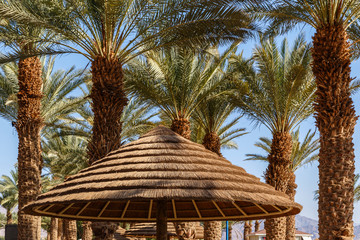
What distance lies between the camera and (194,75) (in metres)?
17.6

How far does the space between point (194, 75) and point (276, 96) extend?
3.15m

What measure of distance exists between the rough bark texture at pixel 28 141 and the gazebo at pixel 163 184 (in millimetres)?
8456

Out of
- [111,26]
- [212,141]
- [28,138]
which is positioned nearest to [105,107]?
[111,26]

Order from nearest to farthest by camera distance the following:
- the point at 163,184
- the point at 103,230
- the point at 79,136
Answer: the point at 163,184 → the point at 103,230 → the point at 79,136

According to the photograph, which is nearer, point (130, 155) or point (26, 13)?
point (130, 155)

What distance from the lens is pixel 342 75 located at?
11461 millimetres

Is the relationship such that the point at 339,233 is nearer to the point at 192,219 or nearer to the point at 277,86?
the point at 192,219

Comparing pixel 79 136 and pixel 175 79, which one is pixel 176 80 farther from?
pixel 79 136

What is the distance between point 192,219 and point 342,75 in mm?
5693

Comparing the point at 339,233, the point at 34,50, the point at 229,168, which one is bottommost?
the point at 339,233

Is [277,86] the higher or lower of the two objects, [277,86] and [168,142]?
the higher

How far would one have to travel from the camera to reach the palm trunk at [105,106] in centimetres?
1202

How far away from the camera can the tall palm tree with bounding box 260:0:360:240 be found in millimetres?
10914

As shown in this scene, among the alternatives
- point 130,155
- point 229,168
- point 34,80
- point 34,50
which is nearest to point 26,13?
point 34,50
